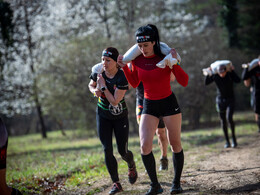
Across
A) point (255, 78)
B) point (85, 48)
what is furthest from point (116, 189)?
point (85, 48)

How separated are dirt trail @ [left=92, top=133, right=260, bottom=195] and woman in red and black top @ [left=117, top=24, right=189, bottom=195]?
20.8 inches

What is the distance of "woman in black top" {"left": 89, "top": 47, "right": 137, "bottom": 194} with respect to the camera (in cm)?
484

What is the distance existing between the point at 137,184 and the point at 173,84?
37.0ft

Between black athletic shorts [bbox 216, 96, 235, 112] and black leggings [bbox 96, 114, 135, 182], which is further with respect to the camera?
black athletic shorts [bbox 216, 96, 235, 112]

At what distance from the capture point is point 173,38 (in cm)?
1788

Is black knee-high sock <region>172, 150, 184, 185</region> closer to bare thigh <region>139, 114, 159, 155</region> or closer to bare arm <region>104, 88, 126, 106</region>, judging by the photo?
bare thigh <region>139, 114, 159, 155</region>

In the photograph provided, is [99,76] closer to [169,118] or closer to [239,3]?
[169,118]

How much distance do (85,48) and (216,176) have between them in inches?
555

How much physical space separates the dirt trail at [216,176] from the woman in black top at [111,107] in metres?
0.61

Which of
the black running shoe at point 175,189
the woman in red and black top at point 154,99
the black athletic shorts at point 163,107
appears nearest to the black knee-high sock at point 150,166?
the woman in red and black top at point 154,99

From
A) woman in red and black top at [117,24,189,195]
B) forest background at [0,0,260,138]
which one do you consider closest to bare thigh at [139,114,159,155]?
woman in red and black top at [117,24,189,195]

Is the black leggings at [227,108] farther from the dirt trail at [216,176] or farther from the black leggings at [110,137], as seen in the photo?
the black leggings at [110,137]

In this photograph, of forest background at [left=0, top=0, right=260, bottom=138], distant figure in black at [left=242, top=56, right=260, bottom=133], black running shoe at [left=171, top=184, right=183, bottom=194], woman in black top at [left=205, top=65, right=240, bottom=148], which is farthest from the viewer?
forest background at [left=0, top=0, right=260, bottom=138]

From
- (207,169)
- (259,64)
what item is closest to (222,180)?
(207,169)
